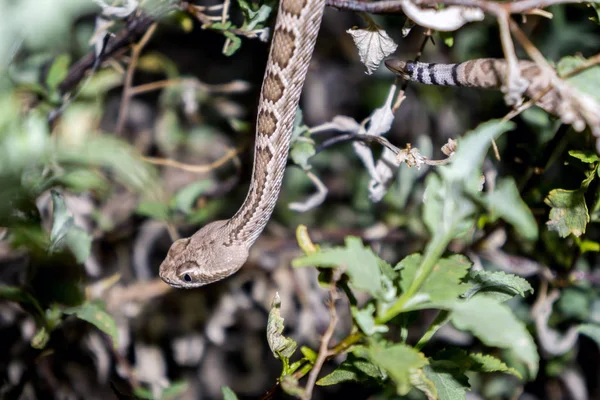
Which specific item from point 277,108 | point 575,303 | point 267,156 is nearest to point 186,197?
point 267,156

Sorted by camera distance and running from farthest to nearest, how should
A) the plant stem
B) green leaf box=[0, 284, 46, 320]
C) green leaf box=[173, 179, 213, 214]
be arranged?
green leaf box=[173, 179, 213, 214], green leaf box=[0, 284, 46, 320], the plant stem

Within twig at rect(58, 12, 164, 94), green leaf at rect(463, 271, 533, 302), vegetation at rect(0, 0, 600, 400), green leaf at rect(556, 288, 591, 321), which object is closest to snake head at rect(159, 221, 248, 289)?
vegetation at rect(0, 0, 600, 400)

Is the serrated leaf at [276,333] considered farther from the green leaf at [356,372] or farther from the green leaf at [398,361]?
the green leaf at [398,361]

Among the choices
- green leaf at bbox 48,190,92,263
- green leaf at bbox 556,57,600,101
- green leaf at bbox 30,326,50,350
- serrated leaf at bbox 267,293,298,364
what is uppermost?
green leaf at bbox 556,57,600,101

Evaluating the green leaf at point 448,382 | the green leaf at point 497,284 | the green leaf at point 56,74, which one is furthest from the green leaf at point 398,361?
the green leaf at point 56,74

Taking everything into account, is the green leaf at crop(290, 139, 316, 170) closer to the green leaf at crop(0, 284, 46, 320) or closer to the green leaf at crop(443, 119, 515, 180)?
the green leaf at crop(443, 119, 515, 180)

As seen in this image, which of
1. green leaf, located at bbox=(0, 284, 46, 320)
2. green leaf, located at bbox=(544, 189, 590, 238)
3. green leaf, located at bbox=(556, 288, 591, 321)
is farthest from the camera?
green leaf, located at bbox=(556, 288, 591, 321)

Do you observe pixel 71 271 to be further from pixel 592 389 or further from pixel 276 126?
pixel 592 389
